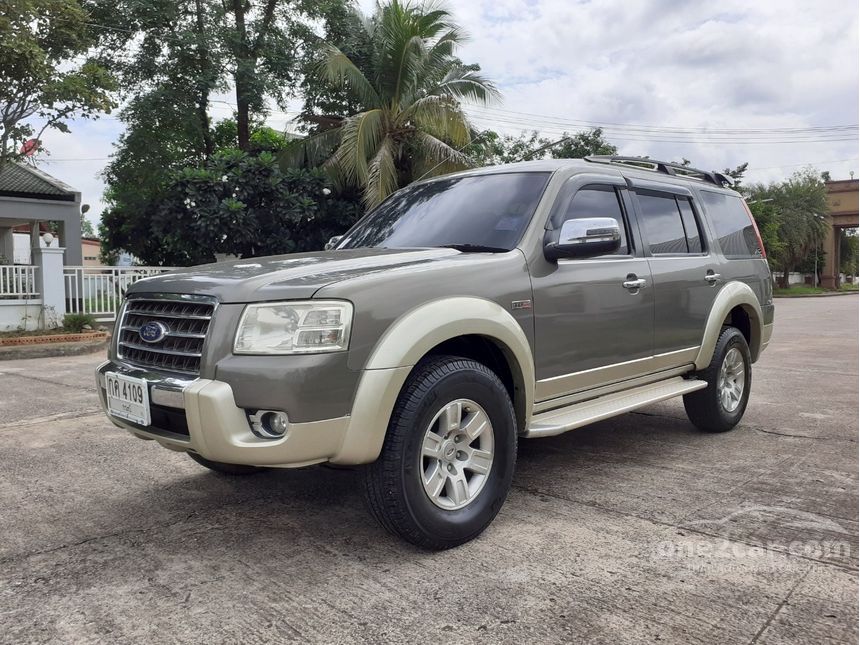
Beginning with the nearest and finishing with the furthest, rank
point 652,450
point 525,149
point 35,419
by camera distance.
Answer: point 652,450 < point 35,419 < point 525,149

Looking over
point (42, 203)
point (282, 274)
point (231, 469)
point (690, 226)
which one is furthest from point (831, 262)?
point (282, 274)

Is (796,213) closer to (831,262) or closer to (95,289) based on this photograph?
(831,262)

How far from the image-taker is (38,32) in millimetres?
13781

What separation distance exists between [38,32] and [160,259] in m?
10.0

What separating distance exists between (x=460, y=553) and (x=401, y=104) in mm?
15119

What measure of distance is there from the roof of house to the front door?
23088 mm

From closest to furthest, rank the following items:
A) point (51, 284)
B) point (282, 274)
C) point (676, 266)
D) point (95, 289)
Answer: point (282, 274) < point (676, 266) < point (51, 284) < point (95, 289)

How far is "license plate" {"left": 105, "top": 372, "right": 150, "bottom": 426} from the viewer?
3186mm

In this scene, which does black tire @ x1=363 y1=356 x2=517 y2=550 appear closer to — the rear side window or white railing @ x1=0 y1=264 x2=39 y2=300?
the rear side window

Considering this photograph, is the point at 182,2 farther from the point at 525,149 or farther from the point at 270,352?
the point at 525,149

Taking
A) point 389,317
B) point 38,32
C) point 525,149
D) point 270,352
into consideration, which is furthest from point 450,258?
point 525,149

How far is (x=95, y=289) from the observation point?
1448cm

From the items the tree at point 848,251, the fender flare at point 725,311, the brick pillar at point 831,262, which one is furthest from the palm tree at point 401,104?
the tree at point 848,251

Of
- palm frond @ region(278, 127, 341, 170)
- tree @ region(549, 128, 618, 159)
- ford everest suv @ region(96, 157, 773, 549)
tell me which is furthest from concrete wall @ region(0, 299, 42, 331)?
tree @ region(549, 128, 618, 159)
